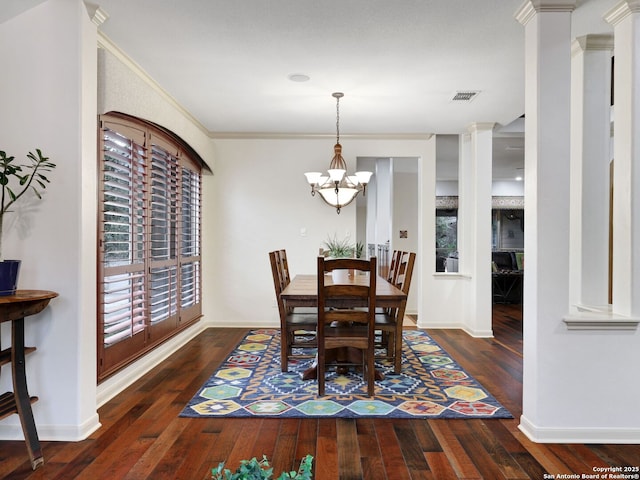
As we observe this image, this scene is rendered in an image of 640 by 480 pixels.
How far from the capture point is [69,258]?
243cm

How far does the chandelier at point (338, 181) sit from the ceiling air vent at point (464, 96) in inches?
42.1

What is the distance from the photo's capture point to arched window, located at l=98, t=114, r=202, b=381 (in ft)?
10.1

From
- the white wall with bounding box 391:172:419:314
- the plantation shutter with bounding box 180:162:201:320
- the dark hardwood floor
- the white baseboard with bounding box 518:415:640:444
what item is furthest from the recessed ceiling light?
the white wall with bounding box 391:172:419:314

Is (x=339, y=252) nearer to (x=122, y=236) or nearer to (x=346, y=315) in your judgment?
(x=346, y=315)

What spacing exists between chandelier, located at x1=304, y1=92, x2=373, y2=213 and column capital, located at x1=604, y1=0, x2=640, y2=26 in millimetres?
2085

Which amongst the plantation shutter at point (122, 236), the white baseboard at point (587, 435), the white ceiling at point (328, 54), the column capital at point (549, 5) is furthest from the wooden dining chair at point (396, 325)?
the plantation shutter at point (122, 236)

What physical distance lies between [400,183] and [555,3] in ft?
15.1

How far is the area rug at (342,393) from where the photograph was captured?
2807 mm

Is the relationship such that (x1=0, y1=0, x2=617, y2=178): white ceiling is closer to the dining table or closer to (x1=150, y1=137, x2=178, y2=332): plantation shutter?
(x1=150, y1=137, x2=178, y2=332): plantation shutter

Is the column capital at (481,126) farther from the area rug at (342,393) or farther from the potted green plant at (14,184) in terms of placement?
the potted green plant at (14,184)

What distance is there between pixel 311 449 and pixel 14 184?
7.35ft

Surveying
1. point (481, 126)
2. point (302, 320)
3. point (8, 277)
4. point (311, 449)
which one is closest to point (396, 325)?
point (302, 320)

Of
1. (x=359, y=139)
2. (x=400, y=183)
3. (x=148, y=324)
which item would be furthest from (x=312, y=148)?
(x=148, y=324)

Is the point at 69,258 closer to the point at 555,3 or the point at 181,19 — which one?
the point at 181,19
